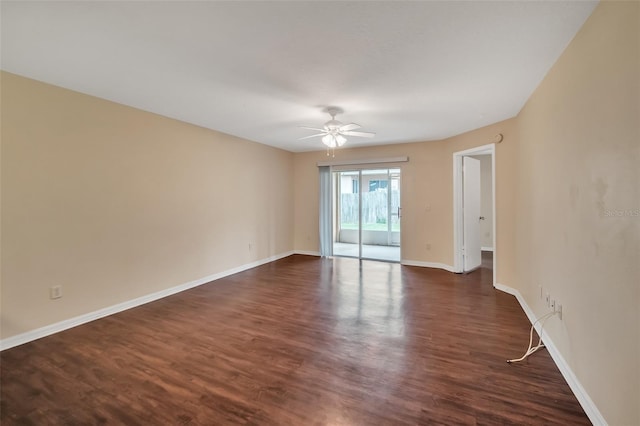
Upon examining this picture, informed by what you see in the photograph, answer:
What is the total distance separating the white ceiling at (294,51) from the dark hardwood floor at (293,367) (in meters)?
2.42

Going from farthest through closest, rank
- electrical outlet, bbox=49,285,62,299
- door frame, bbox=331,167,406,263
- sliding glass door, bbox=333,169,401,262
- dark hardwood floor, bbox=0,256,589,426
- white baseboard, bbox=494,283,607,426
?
sliding glass door, bbox=333,169,401,262 → door frame, bbox=331,167,406,263 → electrical outlet, bbox=49,285,62,299 → dark hardwood floor, bbox=0,256,589,426 → white baseboard, bbox=494,283,607,426

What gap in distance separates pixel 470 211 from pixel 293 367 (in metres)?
4.20

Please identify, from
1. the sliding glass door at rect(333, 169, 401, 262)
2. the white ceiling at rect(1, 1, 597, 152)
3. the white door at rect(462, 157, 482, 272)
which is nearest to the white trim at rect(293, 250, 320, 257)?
the sliding glass door at rect(333, 169, 401, 262)

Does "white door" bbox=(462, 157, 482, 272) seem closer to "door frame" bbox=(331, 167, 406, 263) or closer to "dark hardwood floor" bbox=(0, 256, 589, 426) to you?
"door frame" bbox=(331, 167, 406, 263)

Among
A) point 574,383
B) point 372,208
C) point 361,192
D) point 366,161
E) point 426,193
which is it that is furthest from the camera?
point 372,208

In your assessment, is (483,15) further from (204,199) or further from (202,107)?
(204,199)

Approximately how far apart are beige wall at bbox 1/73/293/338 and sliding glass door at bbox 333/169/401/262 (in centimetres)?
296

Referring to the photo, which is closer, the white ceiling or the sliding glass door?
the white ceiling

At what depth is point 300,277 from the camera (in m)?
4.72

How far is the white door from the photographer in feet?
15.9

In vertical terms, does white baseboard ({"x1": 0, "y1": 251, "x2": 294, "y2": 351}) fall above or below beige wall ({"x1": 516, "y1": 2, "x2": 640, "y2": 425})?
below

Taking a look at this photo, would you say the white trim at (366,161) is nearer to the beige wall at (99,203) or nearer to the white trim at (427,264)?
the white trim at (427,264)

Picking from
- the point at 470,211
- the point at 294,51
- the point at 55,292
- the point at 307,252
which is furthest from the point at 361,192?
the point at 55,292

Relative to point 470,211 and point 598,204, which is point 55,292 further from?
point 470,211
